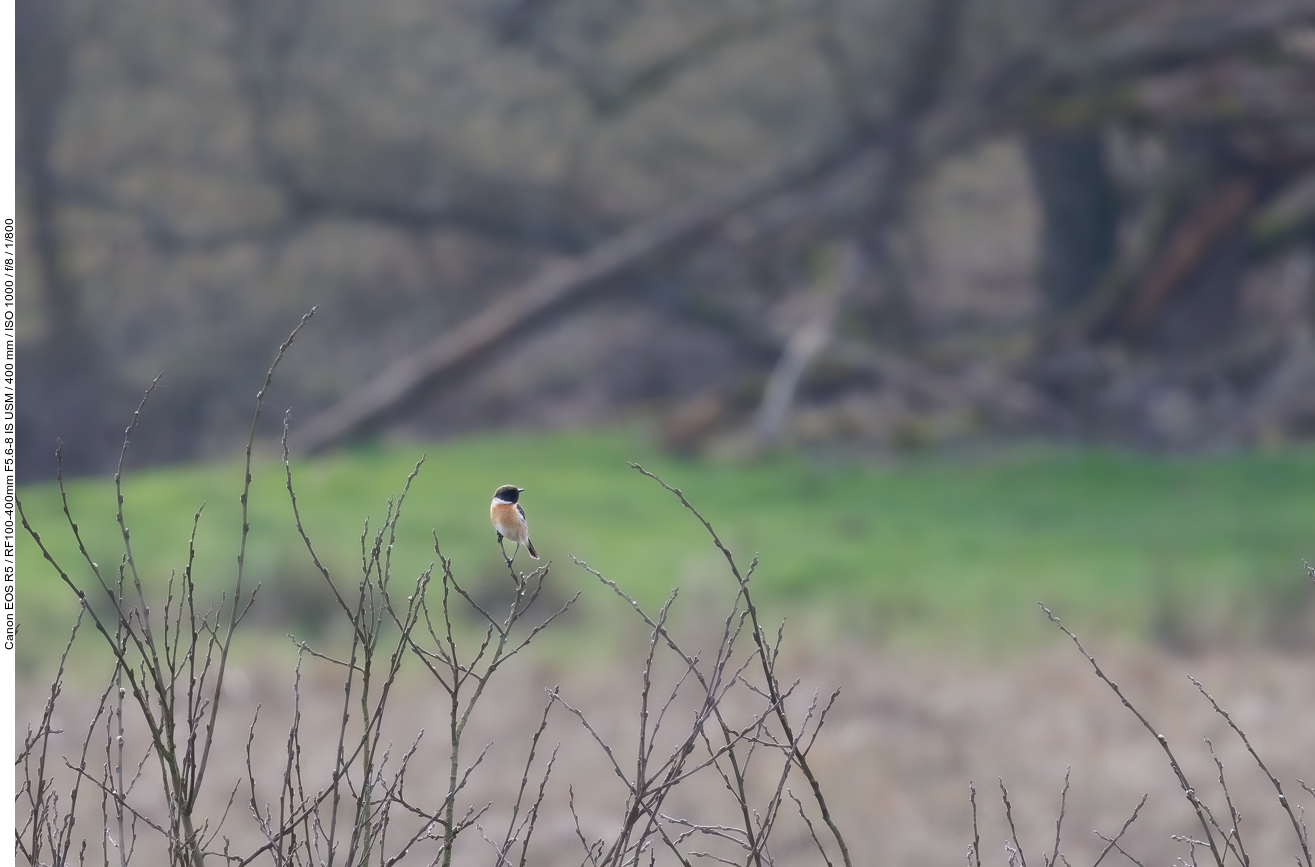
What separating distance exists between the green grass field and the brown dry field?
17.9 inches

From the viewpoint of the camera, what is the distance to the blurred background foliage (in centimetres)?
842

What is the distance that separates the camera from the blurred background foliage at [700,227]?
8422 millimetres

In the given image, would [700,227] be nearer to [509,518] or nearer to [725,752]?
[725,752]

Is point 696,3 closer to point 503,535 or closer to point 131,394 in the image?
point 131,394

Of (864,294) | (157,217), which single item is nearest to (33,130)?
(157,217)

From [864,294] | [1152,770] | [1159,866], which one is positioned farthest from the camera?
[864,294]

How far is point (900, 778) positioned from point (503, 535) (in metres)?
3.95

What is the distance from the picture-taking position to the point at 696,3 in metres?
9.08

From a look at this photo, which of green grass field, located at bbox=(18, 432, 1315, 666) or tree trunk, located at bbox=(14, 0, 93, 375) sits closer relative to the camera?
green grass field, located at bbox=(18, 432, 1315, 666)

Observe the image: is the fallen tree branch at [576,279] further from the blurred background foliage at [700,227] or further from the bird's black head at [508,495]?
the bird's black head at [508,495]

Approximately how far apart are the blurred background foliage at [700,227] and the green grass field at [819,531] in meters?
0.10

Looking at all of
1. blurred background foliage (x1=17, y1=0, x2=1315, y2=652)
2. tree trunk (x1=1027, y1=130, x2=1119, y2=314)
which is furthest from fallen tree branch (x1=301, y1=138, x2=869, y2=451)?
tree trunk (x1=1027, y1=130, x2=1119, y2=314)

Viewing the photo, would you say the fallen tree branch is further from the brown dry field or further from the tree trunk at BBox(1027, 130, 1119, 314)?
the brown dry field

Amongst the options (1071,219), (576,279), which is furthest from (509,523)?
(1071,219)
